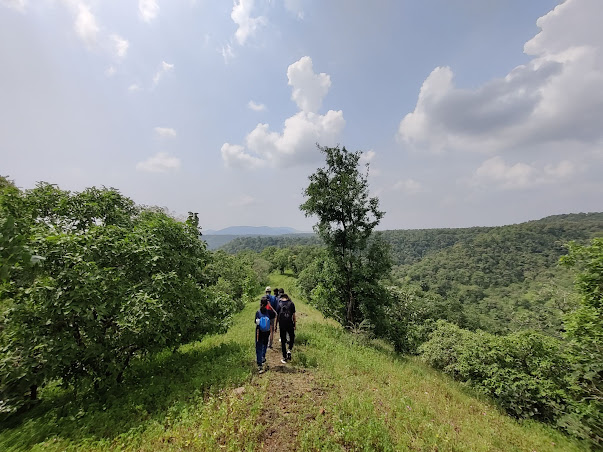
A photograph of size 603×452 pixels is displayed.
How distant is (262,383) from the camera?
752cm

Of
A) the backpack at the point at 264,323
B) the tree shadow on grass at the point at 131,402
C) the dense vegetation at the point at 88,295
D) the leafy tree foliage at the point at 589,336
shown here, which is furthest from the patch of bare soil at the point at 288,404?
the leafy tree foliage at the point at 589,336

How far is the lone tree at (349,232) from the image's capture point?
1647 cm

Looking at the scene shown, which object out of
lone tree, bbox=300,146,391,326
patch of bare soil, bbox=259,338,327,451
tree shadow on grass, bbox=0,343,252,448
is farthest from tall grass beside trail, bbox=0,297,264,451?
lone tree, bbox=300,146,391,326

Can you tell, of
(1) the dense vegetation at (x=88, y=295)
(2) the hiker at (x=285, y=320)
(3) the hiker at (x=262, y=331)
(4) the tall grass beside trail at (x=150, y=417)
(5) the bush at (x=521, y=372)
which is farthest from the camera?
(5) the bush at (x=521, y=372)

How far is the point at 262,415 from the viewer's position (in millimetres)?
6156

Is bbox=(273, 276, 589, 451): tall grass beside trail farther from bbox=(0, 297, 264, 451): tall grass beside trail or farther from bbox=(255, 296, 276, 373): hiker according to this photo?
bbox=(0, 297, 264, 451): tall grass beside trail

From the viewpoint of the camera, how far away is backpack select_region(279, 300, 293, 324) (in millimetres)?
9336

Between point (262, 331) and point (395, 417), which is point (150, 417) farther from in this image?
point (395, 417)

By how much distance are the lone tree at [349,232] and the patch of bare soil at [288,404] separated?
28.5 feet

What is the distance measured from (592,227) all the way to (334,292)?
761ft

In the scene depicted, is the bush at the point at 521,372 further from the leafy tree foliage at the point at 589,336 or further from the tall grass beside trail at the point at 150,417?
the tall grass beside trail at the point at 150,417

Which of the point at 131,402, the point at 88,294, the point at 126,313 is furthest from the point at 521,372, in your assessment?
the point at 88,294

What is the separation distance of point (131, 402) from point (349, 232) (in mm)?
13346

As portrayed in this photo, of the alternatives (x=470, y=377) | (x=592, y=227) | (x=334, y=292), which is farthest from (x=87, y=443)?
(x=592, y=227)
